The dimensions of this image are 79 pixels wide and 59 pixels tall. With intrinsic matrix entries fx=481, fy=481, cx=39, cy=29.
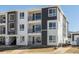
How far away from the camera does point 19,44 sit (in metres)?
8.65

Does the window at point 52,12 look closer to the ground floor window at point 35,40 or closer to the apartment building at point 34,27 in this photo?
the apartment building at point 34,27

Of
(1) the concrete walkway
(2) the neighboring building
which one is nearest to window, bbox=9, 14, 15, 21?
(1) the concrete walkway

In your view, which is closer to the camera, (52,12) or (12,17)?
→ (52,12)

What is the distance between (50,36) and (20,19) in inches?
24.7

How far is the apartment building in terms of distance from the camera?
337 inches

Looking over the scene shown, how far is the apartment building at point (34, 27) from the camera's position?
856 cm

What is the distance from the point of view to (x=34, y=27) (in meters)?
8.65

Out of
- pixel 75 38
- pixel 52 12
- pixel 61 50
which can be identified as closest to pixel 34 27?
pixel 52 12

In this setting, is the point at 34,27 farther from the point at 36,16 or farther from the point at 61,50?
the point at 61,50

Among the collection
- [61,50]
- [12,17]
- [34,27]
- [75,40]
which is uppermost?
[12,17]

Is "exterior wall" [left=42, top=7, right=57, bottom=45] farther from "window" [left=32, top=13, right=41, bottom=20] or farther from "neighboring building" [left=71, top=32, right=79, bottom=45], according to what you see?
"neighboring building" [left=71, top=32, right=79, bottom=45]

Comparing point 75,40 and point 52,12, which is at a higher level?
point 52,12
